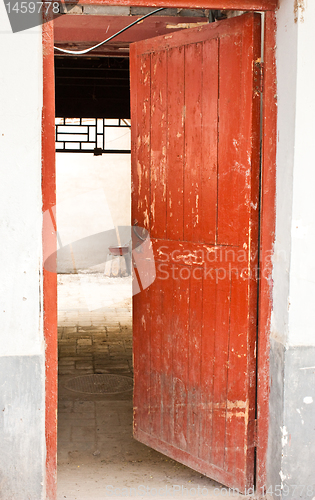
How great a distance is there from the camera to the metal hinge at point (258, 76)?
108 inches

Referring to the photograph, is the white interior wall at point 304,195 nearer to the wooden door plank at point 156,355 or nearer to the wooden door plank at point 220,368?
the wooden door plank at point 220,368

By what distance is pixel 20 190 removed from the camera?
8.01 feet

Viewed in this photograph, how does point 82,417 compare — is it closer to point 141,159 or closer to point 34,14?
point 141,159

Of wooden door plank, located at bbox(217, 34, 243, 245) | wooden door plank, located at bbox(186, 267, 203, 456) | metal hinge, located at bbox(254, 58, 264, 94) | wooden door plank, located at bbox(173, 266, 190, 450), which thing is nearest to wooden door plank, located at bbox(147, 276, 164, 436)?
wooden door plank, located at bbox(173, 266, 190, 450)

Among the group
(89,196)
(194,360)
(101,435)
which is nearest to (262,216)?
(194,360)

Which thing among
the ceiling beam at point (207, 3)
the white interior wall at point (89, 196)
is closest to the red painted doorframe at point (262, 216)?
the ceiling beam at point (207, 3)

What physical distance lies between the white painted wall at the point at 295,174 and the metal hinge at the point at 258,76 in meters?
0.11

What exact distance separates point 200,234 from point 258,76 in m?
0.97

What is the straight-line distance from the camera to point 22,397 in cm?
250

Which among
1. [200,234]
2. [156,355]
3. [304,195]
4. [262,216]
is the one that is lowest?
[156,355]

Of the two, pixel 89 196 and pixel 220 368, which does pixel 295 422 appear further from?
pixel 89 196

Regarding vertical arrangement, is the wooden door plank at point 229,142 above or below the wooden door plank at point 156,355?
above

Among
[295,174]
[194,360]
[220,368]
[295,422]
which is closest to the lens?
[295,174]

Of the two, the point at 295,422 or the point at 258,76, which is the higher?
the point at 258,76
